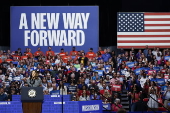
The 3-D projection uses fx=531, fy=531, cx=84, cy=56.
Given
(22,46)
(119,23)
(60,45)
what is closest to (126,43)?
(119,23)

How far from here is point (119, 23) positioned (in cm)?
3016

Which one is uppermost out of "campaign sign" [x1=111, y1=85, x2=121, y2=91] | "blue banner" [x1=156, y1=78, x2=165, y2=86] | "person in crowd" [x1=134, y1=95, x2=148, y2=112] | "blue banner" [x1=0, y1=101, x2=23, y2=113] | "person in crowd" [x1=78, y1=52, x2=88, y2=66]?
"person in crowd" [x1=78, y1=52, x2=88, y2=66]

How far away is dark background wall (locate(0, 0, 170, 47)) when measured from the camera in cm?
3141

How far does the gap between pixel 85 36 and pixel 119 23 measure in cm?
211

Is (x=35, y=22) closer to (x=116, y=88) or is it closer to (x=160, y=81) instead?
(x=116, y=88)

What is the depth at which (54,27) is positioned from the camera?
30688mm

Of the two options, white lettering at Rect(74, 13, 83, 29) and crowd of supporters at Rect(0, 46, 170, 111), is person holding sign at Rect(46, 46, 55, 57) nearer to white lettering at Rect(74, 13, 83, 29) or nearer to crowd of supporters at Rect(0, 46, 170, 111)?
crowd of supporters at Rect(0, 46, 170, 111)

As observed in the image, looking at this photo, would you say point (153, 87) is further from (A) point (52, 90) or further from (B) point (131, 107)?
(A) point (52, 90)

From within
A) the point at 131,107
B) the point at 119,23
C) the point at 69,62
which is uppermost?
the point at 119,23

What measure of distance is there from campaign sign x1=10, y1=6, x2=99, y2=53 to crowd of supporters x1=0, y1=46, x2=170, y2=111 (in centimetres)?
87

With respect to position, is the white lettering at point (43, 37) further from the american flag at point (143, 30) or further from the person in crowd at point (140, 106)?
the person in crowd at point (140, 106)

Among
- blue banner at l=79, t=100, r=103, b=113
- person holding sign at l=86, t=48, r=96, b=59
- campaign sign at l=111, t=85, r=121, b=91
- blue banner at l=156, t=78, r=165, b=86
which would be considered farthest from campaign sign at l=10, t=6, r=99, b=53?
blue banner at l=79, t=100, r=103, b=113

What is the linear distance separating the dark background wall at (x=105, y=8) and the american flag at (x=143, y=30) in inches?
42.4

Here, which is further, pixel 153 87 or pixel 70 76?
pixel 70 76
